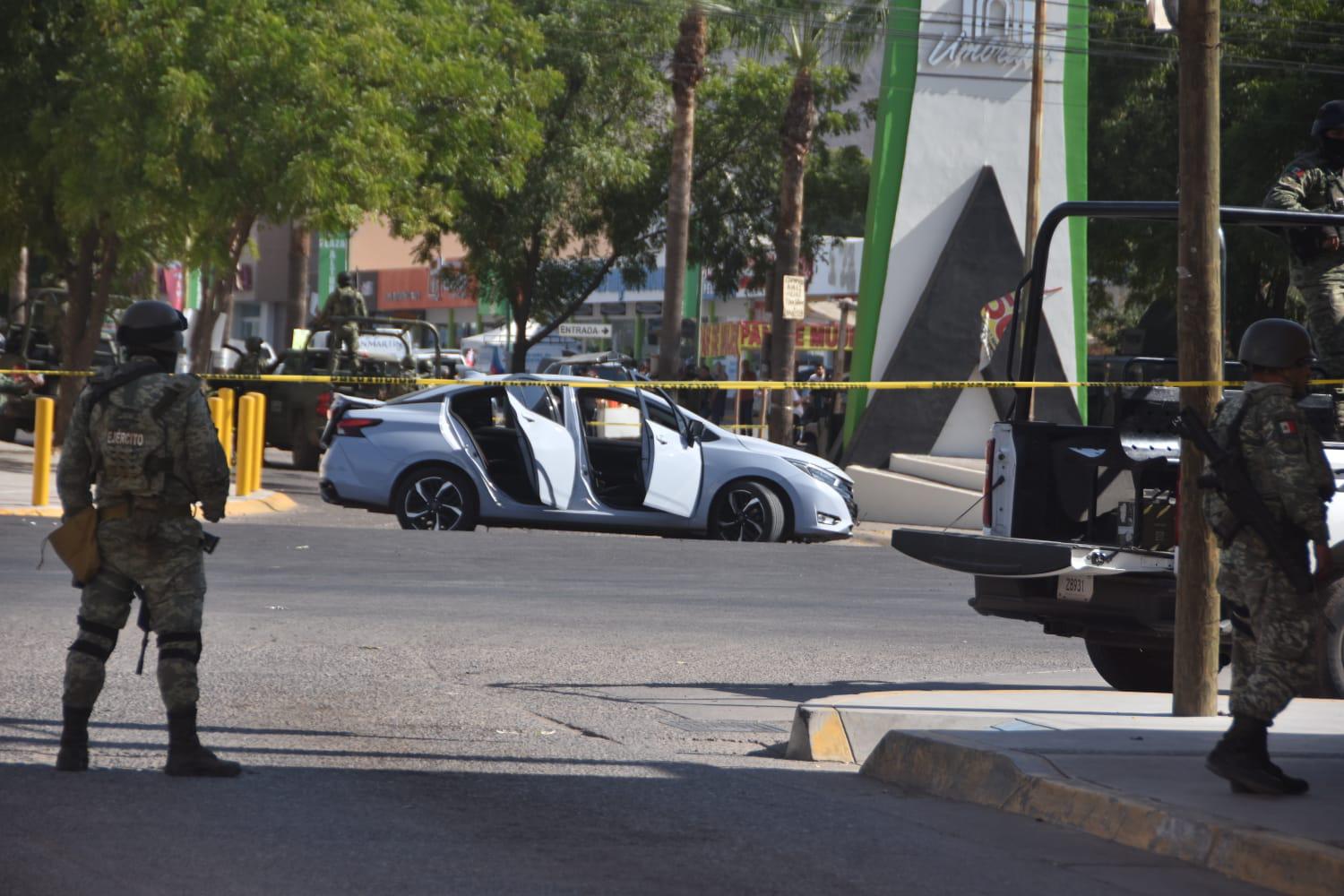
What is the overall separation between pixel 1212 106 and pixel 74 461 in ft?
15.2

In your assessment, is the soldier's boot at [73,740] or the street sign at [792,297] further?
the street sign at [792,297]

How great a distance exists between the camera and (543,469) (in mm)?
16609

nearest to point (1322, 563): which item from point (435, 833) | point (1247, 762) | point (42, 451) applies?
point (1247, 762)

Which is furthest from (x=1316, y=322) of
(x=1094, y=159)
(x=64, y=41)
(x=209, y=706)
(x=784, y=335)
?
(x=1094, y=159)

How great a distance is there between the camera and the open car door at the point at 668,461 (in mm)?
16672

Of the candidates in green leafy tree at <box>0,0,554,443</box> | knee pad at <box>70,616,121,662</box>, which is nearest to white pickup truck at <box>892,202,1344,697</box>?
knee pad at <box>70,616,121,662</box>

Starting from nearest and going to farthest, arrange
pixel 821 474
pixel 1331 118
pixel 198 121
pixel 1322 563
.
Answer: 1. pixel 1322 563
2. pixel 1331 118
3. pixel 821 474
4. pixel 198 121

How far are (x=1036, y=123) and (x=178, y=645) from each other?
71.2 feet

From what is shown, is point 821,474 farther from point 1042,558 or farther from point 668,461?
point 1042,558

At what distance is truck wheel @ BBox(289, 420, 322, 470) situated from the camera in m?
25.1

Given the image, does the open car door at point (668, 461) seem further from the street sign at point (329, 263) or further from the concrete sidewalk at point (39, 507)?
the street sign at point (329, 263)

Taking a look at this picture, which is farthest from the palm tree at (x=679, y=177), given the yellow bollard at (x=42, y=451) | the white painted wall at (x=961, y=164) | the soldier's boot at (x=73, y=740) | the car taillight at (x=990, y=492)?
the soldier's boot at (x=73, y=740)

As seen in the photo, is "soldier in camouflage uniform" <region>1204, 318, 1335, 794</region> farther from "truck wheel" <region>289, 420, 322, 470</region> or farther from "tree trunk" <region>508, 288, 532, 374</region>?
"tree trunk" <region>508, 288, 532, 374</region>

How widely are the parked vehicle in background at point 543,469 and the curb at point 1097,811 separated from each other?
30.2 ft
